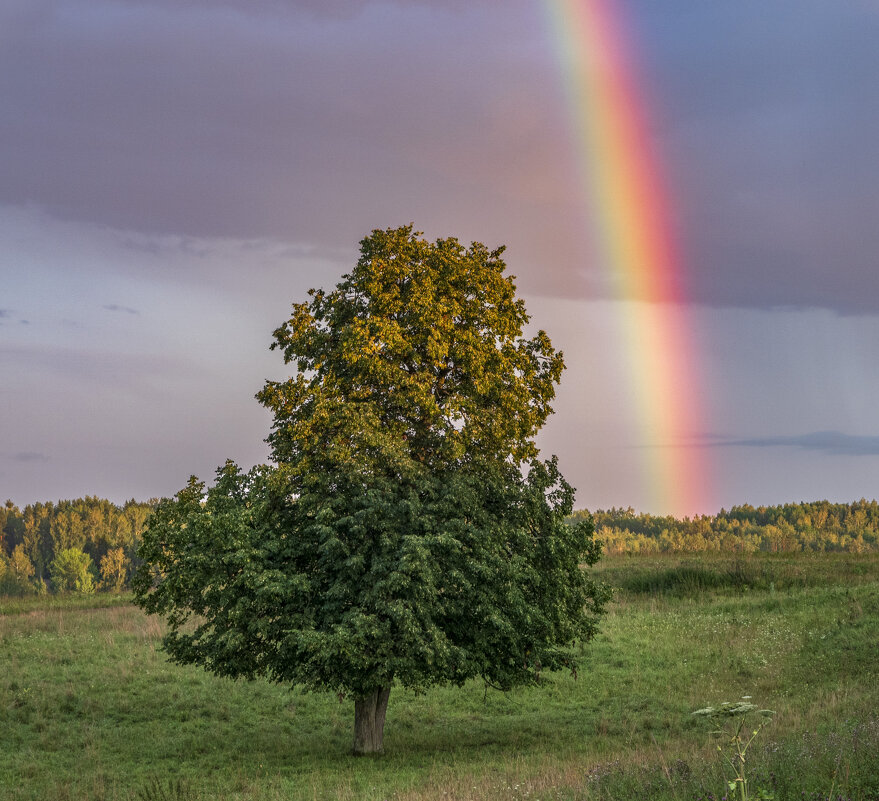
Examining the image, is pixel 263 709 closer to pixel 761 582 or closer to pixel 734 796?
pixel 734 796

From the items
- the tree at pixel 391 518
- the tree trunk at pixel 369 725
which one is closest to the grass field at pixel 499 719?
the tree trunk at pixel 369 725

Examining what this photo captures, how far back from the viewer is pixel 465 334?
82.5 ft

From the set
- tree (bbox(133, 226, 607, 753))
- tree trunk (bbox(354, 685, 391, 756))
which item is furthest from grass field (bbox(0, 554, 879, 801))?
tree (bbox(133, 226, 607, 753))

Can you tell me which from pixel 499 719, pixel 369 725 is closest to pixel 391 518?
pixel 369 725

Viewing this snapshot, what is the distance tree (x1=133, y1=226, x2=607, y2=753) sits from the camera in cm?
2242

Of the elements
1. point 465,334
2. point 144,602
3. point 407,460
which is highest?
point 465,334

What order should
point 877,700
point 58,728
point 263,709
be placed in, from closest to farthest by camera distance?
1. point 877,700
2. point 58,728
3. point 263,709

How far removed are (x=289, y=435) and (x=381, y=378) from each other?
129 inches

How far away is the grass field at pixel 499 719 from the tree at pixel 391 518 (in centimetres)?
286

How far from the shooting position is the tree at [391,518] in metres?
22.4

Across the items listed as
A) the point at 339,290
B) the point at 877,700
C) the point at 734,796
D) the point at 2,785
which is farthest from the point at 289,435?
the point at 877,700

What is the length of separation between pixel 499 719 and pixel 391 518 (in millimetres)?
12149

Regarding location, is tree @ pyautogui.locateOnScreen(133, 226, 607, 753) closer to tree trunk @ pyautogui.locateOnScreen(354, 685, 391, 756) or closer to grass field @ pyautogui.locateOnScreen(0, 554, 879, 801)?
tree trunk @ pyautogui.locateOnScreen(354, 685, 391, 756)

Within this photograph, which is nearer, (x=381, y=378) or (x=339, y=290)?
(x=381, y=378)
